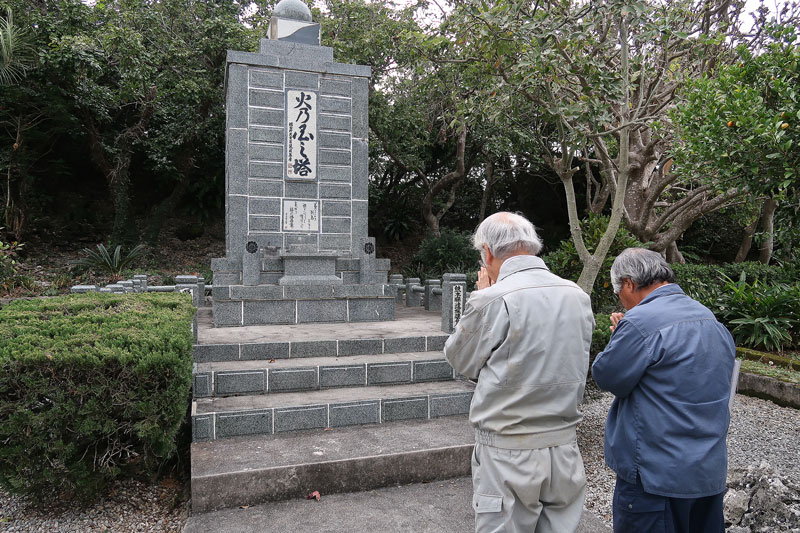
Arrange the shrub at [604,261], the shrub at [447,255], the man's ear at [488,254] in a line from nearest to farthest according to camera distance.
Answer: the man's ear at [488,254], the shrub at [604,261], the shrub at [447,255]

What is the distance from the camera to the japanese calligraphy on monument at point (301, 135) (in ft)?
24.3

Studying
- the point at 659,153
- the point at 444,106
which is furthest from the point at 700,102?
the point at 444,106

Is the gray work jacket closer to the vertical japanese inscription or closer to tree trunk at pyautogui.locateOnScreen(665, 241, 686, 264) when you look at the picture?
the vertical japanese inscription

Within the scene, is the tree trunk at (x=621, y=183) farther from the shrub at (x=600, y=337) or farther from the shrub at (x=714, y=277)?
the shrub at (x=714, y=277)

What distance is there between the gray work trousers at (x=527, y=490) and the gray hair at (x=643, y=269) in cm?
74

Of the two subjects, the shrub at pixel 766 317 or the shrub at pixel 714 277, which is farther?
the shrub at pixel 714 277

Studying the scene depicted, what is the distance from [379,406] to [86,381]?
209 cm

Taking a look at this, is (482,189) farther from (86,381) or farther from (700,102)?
(86,381)

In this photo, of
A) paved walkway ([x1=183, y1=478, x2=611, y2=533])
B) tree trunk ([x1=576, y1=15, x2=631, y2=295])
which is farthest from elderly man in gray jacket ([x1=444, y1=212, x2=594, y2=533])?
tree trunk ([x1=576, y1=15, x2=631, y2=295])

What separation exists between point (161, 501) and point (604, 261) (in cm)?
641

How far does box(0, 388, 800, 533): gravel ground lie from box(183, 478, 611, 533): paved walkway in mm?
266

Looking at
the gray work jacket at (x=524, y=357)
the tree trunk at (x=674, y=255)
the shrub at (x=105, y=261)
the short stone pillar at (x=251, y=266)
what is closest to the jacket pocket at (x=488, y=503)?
the gray work jacket at (x=524, y=357)

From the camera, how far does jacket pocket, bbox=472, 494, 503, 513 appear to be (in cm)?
174

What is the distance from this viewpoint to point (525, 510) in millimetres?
1788
